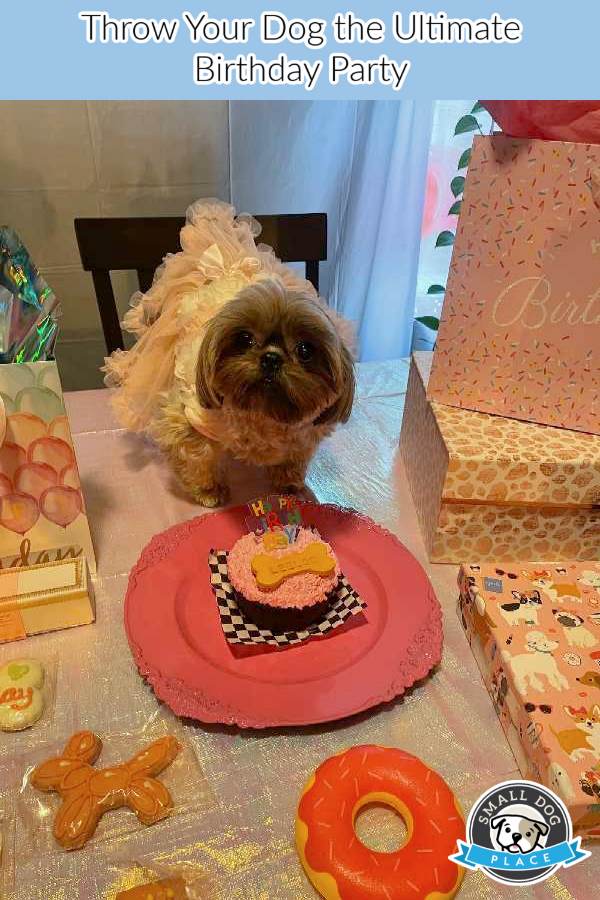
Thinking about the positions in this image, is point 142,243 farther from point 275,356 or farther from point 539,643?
point 539,643

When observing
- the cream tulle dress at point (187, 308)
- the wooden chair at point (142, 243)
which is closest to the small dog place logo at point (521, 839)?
the cream tulle dress at point (187, 308)

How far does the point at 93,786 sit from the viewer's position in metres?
0.66

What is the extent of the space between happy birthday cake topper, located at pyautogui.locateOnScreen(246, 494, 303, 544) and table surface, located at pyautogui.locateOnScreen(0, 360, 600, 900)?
0.19 metres

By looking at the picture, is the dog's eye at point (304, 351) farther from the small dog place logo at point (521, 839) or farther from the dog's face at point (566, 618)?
the small dog place logo at point (521, 839)

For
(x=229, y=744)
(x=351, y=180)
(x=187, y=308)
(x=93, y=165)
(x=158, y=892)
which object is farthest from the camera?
(x=351, y=180)

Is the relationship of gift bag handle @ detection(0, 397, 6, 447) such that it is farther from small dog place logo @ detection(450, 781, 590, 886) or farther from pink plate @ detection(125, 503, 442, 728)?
small dog place logo @ detection(450, 781, 590, 886)

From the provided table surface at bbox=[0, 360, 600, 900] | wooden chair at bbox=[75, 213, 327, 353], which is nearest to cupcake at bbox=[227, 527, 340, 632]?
Result: table surface at bbox=[0, 360, 600, 900]

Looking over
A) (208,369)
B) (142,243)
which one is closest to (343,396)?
(208,369)

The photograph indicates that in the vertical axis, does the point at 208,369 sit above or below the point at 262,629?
above

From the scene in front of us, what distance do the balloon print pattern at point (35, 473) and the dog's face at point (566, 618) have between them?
638 mm

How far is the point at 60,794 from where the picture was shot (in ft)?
2.18

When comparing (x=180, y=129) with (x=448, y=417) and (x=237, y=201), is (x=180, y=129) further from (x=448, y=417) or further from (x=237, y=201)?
(x=448, y=417)

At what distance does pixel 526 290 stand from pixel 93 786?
2.75 ft

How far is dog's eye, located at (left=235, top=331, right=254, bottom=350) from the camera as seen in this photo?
2.96 feet
